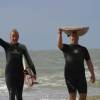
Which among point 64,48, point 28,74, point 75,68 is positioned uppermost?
point 64,48

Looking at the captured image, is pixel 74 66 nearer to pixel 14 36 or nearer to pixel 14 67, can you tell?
pixel 14 67

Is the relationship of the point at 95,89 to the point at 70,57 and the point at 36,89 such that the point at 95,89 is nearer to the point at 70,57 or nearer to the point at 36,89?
the point at 36,89

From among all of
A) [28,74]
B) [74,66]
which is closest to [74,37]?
[74,66]

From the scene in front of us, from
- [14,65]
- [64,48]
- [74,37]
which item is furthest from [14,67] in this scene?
[74,37]

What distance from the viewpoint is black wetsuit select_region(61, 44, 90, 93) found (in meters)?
10.8

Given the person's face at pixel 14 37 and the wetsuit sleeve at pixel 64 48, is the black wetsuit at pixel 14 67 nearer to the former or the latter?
the person's face at pixel 14 37

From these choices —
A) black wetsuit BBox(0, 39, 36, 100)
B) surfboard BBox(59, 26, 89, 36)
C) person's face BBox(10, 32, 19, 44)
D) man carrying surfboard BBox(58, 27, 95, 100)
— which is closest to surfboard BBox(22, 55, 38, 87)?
black wetsuit BBox(0, 39, 36, 100)

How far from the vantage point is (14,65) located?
10836 mm

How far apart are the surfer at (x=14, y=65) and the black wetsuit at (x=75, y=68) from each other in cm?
82

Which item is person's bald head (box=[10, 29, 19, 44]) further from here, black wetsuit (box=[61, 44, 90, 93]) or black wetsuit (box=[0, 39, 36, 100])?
black wetsuit (box=[61, 44, 90, 93])

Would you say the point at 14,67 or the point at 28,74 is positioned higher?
the point at 14,67

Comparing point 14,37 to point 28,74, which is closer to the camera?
point 14,37

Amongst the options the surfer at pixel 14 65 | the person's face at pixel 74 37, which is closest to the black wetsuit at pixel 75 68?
the person's face at pixel 74 37

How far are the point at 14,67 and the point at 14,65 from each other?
40 mm
